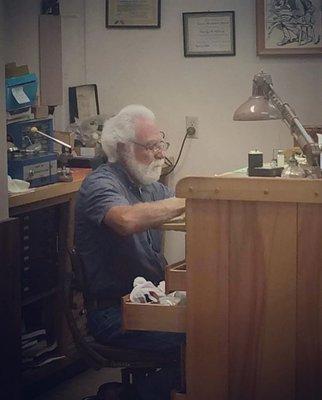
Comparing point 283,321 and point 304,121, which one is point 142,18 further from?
point 283,321

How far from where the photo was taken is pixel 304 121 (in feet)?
15.0

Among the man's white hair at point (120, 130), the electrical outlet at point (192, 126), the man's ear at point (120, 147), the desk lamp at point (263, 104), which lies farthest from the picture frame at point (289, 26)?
the man's ear at point (120, 147)

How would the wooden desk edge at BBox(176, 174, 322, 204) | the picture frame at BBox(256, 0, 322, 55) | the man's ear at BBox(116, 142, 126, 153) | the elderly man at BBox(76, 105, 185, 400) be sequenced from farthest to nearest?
the picture frame at BBox(256, 0, 322, 55), the man's ear at BBox(116, 142, 126, 153), the elderly man at BBox(76, 105, 185, 400), the wooden desk edge at BBox(176, 174, 322, 204)

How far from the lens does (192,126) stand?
4.77 meters

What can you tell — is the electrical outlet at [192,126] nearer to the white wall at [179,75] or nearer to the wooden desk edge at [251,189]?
the white wall at [179,75]

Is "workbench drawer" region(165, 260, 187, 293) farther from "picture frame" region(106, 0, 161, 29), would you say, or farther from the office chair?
"picture frame" region(106, 0, 161, 29)

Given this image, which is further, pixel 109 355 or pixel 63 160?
pixel 63 160

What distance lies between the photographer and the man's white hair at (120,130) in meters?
3.24

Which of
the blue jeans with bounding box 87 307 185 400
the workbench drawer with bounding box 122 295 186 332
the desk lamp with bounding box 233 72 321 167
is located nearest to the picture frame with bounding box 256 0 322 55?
the desk lamp with bounding box 233 72 321 167

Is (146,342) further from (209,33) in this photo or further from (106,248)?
(209,33)

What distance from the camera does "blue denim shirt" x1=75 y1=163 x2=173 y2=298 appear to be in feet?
9.40

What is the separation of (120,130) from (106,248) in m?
0.56

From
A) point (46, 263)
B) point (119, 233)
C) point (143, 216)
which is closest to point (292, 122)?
point (143, 216)

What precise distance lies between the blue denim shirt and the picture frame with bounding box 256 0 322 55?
73.2 inches
